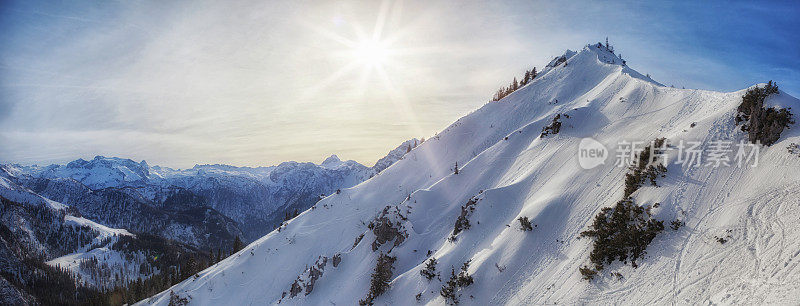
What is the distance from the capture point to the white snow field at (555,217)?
13.3 metres

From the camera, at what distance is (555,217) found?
20.0 metres

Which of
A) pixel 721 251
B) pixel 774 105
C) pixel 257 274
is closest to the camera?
pixel 721 251

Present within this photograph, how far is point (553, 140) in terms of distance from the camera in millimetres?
29516

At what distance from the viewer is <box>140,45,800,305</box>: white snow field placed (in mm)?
13336

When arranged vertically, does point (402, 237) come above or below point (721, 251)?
below

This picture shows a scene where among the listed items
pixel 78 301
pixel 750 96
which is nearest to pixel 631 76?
pixel 750 96

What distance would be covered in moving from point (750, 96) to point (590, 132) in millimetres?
9992

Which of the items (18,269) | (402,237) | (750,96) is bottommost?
(18,269)

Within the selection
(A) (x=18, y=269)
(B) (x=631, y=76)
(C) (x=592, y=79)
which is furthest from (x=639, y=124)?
(A) (x=18, y=269)

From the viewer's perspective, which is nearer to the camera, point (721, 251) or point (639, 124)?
point (721, 251)

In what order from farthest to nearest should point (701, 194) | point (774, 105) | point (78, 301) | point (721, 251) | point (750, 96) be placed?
point (78, 301)
point (750, 96)
point (774, 105)
point (701, 194)
point (721, 251)

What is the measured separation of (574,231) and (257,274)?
35521 mm

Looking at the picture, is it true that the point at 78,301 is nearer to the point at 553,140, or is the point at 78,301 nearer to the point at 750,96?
the point at 553,140

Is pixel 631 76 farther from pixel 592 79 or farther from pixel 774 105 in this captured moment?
pixel 774 105
